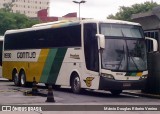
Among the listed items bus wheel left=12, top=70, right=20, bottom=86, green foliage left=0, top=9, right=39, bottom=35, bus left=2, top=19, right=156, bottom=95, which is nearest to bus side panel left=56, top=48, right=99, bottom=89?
bus left=2, top=19, right=156, bottom=95

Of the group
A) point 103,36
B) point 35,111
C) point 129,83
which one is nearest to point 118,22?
point 103,36

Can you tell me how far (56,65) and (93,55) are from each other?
377 cm

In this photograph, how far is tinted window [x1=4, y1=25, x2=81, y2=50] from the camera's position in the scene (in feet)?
69.6

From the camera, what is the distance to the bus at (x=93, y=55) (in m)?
→ 19.1

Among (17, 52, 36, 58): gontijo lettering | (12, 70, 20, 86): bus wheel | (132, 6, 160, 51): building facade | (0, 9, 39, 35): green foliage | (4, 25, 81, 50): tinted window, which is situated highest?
(0, 9, 39, 35): green foliage

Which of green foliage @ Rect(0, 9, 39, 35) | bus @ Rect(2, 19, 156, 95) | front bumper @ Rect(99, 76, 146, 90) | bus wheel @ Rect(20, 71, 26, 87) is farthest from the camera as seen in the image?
green foliage @ Rect(0, 9, 39, 35)

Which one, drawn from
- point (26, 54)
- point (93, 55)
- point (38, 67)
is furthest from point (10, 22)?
point (93, 55)

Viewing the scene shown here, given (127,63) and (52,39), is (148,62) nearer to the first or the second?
(127,63)

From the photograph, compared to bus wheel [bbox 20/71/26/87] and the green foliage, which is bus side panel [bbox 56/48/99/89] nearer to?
bus wheel [bbox 20/71/26/87]

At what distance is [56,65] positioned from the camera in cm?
2275

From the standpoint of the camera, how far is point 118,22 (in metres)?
20.0

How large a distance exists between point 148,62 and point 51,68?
560cm

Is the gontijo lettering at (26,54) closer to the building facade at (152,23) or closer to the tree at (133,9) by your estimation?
the building facade at (152,23)

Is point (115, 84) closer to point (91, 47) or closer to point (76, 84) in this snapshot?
point (91, 47)
